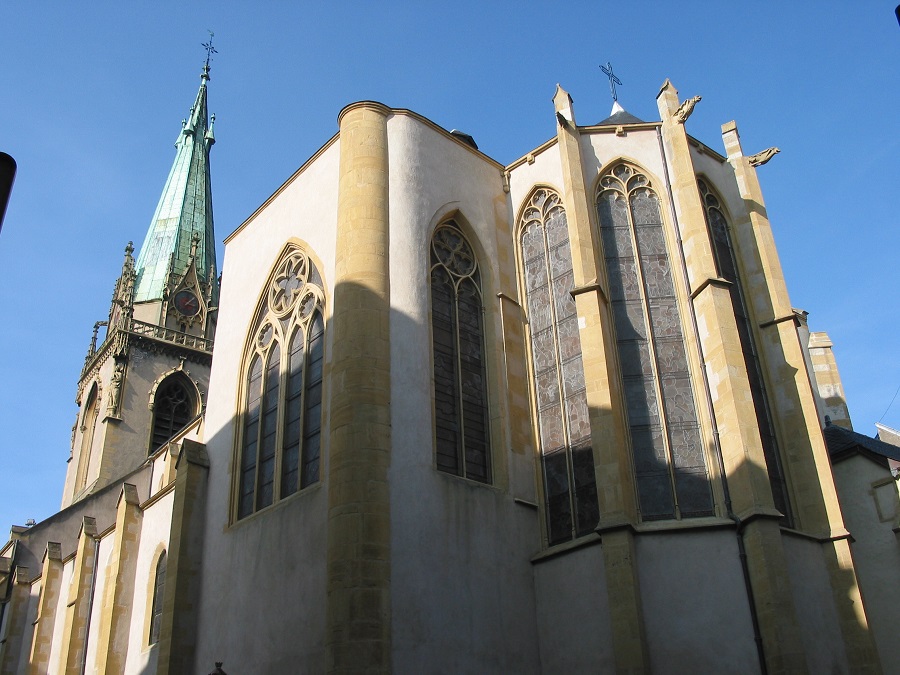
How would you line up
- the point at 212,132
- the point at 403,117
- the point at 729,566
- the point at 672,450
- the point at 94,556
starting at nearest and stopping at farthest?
the point at 729,566
the point at 672,450
the point at 403,117
the point at 94,556
the point at 212,132

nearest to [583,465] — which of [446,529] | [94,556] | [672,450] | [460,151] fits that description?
[672,450]

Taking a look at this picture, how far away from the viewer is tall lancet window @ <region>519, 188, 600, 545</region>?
1525 centimetres

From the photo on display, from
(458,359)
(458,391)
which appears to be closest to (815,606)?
(458,391)

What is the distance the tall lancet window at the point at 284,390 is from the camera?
15.8m

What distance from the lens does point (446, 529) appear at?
13992 mm

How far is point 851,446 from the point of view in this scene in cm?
1716

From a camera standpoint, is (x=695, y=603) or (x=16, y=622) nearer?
(x=695, y=603)

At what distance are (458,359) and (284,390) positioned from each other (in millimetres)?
3400

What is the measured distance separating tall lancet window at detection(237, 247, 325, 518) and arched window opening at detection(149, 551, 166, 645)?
387 cm

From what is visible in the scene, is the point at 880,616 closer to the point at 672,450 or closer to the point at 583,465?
the point at 672,450

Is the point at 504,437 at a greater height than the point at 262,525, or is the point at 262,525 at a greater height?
the point at 504,437

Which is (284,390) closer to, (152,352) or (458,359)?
(458,359)

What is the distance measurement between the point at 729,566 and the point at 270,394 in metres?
8.93

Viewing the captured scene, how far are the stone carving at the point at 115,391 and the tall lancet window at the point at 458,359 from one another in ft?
79.2
